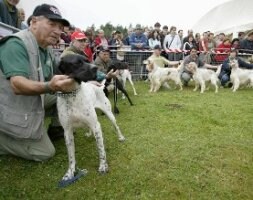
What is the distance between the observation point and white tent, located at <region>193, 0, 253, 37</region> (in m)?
21.3

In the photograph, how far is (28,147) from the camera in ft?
14.1

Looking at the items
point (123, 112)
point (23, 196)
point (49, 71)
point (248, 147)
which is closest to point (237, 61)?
point (123, 112)

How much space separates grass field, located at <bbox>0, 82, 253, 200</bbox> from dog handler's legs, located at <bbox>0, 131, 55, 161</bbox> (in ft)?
0.45

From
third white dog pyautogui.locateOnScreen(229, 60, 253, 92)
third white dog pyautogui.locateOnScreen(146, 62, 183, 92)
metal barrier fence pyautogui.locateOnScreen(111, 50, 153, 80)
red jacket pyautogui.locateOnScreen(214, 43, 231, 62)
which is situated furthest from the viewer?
red jacket pyautogui.locateOnScreen(214, 43, 231, 62)

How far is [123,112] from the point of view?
7.66 meters

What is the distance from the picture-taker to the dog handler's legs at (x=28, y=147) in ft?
14.0

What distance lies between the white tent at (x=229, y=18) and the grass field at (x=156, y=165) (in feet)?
51.7

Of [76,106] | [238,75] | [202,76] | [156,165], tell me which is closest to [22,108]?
[76,106]

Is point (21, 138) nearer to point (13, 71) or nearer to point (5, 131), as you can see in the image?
point (5, 131)

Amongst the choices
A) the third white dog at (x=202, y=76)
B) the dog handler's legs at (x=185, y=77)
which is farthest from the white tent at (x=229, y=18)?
the third white dog at (x=202, y=76)

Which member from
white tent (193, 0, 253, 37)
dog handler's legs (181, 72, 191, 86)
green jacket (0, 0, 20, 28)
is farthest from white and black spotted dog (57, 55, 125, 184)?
white tent (193, 0, 253, 37)

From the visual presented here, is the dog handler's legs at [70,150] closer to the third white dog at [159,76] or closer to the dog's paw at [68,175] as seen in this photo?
the dog's paw at [68,175]

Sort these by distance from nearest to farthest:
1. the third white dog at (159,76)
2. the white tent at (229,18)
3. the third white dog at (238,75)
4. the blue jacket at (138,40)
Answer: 1. the third white dog at (159,76)
2. the third white dog at (238,75)
3. the blue jacket at (138,40)
4. the white tent at (229,18)

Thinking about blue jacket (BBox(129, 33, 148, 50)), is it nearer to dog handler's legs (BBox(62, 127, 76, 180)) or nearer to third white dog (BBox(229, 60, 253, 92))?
third white dog (BBox(229, 60, 253, 92))
